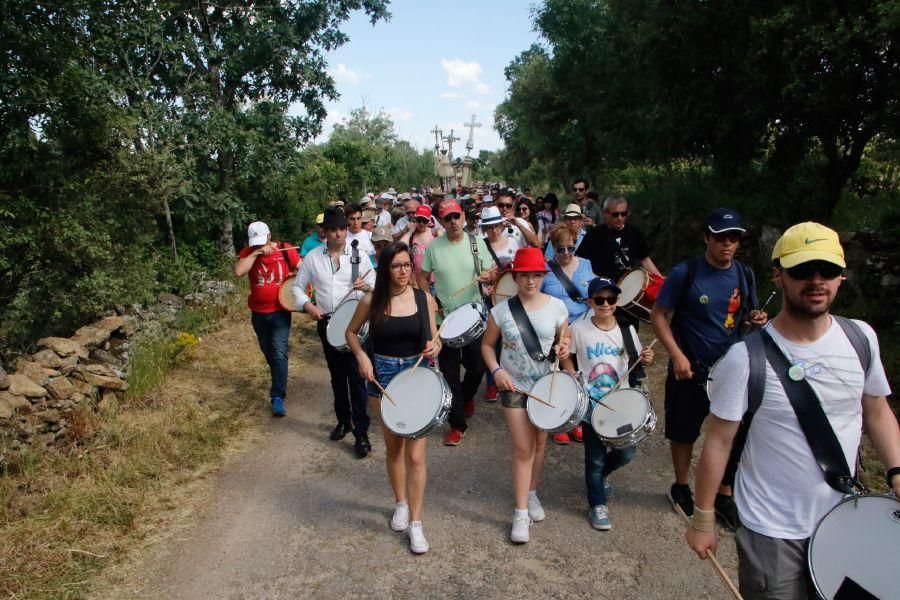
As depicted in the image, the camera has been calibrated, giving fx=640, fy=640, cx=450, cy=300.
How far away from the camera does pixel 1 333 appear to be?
758 centimetres

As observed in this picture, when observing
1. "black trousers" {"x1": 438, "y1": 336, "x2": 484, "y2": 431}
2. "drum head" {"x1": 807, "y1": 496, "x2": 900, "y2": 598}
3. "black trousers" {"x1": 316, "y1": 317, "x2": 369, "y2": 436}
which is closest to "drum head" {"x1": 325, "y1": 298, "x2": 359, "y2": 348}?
"black trousers" {"x1": 316, "y1": 317, "x2": 369, "y2": 436}

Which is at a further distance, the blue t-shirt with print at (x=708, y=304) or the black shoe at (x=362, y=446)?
the black shoe at (x=362, y=446)

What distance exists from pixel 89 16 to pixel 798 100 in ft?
27.0

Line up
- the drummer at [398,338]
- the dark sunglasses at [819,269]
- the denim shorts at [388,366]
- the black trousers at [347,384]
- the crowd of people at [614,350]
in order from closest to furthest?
the dark sunglasses at [819,269] → the crowd of people at [614,350] → the drummer at [398,338] → the denim shorts at [388,366] → the black trousers at [347,384]

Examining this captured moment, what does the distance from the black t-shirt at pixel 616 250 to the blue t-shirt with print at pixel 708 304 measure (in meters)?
1.81

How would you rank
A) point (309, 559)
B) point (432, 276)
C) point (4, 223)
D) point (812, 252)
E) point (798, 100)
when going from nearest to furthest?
1. point (812, 252)
2. point (309, 559)
3. point (432, 276)
4. point (4, 223)
5. point (798, 100)

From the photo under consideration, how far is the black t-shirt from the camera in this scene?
5.98 meters

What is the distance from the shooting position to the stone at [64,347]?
621 centimetres

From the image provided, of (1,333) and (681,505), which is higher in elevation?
(1,333)

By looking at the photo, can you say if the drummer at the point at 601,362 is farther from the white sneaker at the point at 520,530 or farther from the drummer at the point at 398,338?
the drummer at the point at 398,338

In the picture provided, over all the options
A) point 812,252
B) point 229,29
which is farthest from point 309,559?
point 229,29

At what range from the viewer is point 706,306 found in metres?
4.05

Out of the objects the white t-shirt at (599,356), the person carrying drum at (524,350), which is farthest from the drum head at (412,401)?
the white t-shirt at (599,356)

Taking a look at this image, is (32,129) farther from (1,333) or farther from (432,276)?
(432,276)
